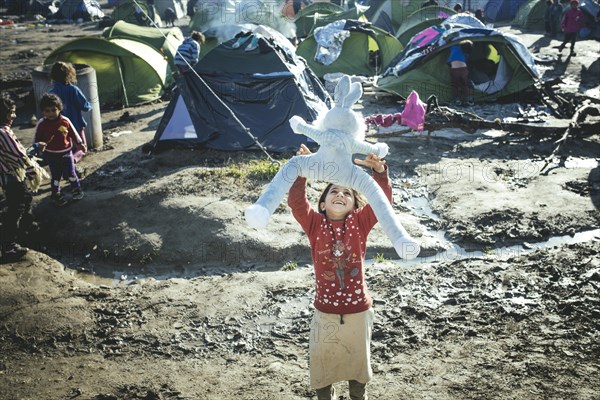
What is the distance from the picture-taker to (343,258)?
349 cm

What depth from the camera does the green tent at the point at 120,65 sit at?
12438 millimetres

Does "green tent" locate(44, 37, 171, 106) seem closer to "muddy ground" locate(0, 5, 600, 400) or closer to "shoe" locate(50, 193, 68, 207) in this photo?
"muddy ground" locate(0, 5, 600, 400)

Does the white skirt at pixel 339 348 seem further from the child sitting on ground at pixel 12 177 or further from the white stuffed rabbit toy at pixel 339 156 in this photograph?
the child sitting on ground at pixel 12 177

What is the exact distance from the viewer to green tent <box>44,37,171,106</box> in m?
12.4

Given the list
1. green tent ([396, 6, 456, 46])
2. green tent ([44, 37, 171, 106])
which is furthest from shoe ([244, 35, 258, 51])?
green tent ([396, 6, 456, 46])

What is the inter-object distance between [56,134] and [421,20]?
12522mm

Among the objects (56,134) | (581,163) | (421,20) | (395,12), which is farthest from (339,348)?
(395,12)

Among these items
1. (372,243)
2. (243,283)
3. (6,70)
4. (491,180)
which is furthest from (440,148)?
(6,70)

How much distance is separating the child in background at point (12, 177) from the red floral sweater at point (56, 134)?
985 millimetres

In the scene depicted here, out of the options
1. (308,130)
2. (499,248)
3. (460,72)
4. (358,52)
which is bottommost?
(499,248)

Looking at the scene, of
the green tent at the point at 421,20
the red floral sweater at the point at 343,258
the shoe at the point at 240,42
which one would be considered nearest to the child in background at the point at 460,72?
the green tent at the point at 421,20

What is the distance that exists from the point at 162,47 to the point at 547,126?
31.0 ft

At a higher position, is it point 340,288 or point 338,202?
point 338,202

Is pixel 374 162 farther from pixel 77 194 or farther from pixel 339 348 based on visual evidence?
pixel 77 194
